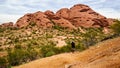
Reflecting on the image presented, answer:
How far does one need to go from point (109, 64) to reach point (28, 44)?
104891 mm

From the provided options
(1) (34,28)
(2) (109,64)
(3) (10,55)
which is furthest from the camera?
(1) (34,28)

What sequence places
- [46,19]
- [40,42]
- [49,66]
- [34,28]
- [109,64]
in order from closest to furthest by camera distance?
[109,64] < [49,66] < [40,42] < [34,28] < [46,19]

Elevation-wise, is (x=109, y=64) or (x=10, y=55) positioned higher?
(x=109, y=64)

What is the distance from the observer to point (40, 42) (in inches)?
5157

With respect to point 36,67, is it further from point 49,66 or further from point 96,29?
point 96,29

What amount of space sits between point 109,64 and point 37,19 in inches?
6905

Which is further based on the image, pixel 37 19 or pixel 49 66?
pixel 37 19

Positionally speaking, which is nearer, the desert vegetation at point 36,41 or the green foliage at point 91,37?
the green foliage at point 91,37

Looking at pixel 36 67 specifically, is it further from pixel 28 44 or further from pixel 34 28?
pixel 34 28

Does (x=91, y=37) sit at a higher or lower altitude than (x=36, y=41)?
higher

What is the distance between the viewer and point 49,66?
133ft

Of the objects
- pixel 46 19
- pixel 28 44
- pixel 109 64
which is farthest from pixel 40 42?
pixel 109 64

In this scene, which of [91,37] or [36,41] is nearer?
[91,37]

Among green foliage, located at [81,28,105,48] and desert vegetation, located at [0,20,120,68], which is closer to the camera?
green foliage, located at [81,28,105,48]
